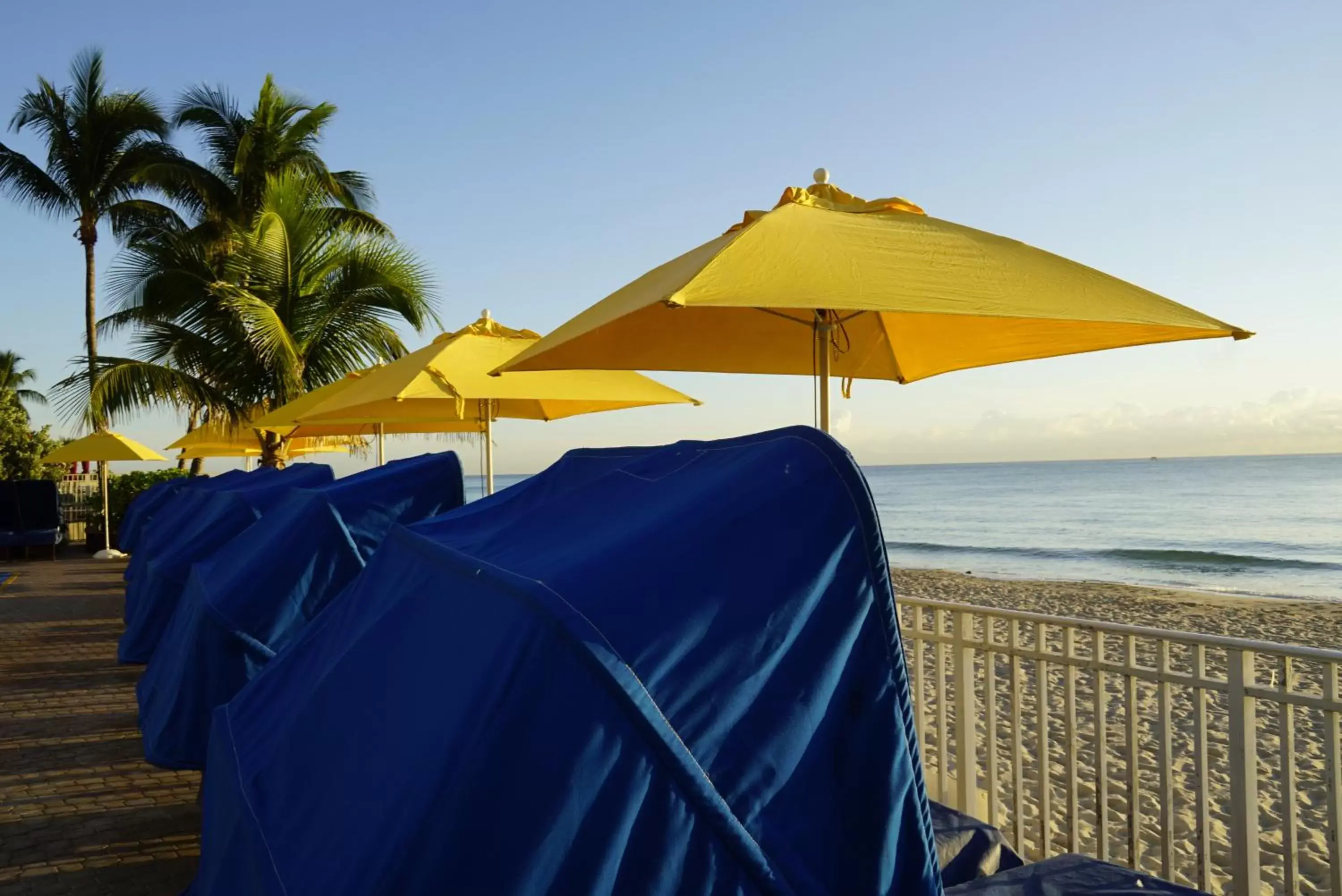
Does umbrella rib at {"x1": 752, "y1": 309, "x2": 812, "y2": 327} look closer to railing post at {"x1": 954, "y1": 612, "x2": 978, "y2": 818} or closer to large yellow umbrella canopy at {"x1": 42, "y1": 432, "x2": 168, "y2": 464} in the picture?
railing post at {"x1": 954, "y1": 612, "x2": 978, "y2": 818}

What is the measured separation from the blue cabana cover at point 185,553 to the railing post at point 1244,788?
4.73 metres

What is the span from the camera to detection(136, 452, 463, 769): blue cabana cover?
3838 millimetres

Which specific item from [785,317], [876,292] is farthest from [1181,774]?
[876,292]

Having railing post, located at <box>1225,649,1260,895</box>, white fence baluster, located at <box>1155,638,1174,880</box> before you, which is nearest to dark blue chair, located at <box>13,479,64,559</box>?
white fence baluster, located at <box>1155,638,1174,880</box>

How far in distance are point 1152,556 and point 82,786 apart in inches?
1267

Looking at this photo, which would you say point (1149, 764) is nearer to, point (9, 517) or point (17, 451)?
point (9, 517)

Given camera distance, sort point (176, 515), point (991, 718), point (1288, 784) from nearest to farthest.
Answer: point (1288, 784)
point (991, 718)
point (176, 515)

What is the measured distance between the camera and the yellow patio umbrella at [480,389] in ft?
25.8

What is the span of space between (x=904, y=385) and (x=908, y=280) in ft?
9.45

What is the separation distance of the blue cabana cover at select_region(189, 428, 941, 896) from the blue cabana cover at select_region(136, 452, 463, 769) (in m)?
1.69

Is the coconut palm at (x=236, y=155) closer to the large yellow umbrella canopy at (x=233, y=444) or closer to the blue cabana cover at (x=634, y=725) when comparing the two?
the large yellow umbrella canopy at (x=233, y=444)

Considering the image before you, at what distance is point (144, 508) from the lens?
13.5 m

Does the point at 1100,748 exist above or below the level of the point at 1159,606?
above

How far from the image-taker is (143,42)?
10.6m
